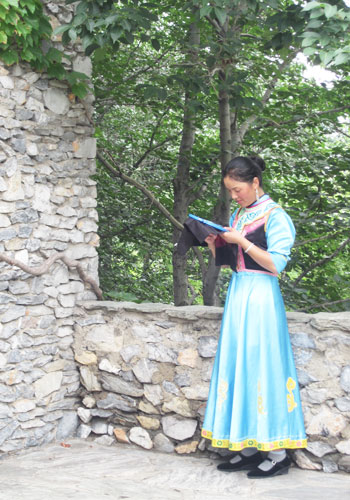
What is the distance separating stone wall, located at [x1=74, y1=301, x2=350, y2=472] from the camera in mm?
3014

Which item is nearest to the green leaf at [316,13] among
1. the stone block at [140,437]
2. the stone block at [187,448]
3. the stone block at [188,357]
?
the stone block at [188,357]

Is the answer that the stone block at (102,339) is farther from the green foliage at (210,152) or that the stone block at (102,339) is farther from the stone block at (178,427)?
the green foliage at (210,152)

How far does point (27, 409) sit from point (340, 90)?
13.9 ft

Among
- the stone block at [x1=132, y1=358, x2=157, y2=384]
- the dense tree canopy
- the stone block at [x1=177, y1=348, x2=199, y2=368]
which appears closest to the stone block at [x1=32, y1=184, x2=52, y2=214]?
the dense tree canopy

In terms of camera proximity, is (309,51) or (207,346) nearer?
(309,51)

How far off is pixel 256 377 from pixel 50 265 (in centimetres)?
142

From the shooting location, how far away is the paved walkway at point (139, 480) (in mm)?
2781

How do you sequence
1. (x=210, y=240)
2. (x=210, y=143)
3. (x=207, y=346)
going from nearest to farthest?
(x=210, y=240) → (x=207, y=346) → (x=210, y=143)

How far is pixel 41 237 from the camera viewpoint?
11.6 ft

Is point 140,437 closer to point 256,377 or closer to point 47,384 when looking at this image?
point 47,384

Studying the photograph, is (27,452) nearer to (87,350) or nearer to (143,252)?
(87,350)

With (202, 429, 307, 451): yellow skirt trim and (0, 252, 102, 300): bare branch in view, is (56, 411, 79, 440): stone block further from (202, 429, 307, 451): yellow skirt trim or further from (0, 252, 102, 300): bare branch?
(202, 429, 307, 451): yellow skirt trim

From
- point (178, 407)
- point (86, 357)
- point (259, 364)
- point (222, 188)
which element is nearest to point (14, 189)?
point (86, 357)

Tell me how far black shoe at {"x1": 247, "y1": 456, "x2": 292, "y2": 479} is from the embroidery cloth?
0.57 feet
